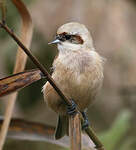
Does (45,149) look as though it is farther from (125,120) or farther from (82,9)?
(82,9)

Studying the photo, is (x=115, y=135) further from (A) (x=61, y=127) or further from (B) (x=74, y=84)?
(B) (x=74, y=84)

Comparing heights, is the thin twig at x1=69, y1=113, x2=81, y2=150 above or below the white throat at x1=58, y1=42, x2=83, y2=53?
below

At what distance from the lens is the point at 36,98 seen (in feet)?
12.4

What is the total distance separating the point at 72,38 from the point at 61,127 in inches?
26.7

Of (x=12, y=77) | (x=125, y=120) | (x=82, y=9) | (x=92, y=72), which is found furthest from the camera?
(x=82, y=9)

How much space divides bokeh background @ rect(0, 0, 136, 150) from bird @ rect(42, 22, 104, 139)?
0.81m

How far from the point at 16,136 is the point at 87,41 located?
3.16 ft

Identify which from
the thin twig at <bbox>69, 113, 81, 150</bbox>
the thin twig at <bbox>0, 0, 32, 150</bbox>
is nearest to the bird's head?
the thin twig at <bbox>0, 0, 32, 150</bbox>

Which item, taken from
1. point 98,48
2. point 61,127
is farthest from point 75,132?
point 98,48

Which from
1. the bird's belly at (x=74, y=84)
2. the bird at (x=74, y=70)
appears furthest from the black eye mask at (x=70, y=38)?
the bird's belly at (x=74, y=84)

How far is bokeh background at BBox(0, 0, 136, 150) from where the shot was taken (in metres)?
3.79

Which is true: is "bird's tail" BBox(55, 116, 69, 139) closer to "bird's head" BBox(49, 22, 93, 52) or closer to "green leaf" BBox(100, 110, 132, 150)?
"green leaf" BBox(100, 110, 132, 150)

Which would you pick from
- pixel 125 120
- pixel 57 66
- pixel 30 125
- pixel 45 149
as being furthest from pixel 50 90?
pixel 45 149

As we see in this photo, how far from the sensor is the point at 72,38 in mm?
2871
